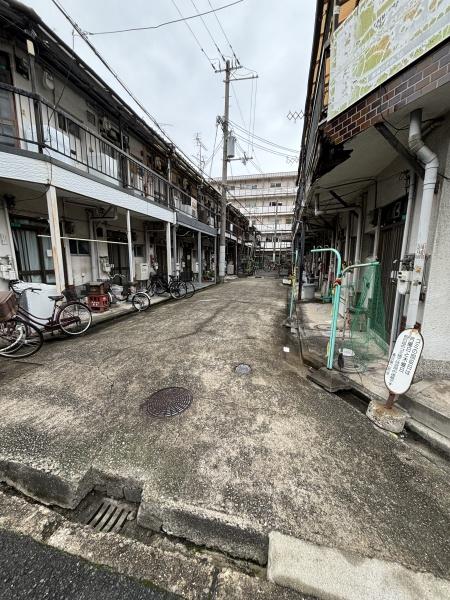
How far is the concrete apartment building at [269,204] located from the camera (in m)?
33.2

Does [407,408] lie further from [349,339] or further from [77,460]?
[77,460]

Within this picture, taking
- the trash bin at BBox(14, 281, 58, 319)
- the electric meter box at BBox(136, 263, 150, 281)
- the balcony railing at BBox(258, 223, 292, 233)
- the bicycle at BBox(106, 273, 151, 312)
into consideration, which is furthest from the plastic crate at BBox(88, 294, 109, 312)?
the balcony railing at BBox(258, 223, 292, 233)

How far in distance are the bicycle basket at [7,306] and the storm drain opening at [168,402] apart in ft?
8.62

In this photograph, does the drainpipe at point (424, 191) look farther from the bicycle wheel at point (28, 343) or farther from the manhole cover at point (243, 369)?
the bicycle wheel at point (28, 343)

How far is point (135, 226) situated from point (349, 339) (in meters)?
9.53

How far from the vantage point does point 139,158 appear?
10320mm

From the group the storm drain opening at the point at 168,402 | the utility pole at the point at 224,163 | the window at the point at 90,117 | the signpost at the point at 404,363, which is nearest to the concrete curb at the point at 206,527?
the storm drain opening at the point at 168,402

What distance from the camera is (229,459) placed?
6.84 ft

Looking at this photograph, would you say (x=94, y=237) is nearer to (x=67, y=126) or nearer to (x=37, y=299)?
(x=67, y=126)

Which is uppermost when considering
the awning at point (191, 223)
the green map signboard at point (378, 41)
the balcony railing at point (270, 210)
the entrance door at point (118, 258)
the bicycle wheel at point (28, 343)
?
the balcony railing at point (270, 210)

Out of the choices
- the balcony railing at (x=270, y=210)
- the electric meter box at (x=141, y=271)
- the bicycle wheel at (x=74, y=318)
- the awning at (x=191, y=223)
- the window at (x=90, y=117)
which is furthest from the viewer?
the balcony railing at (x=270, y=210)

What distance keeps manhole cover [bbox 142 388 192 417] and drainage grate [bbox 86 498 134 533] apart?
34.8 inches

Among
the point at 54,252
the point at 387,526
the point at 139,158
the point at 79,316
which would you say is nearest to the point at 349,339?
the point at 387,526

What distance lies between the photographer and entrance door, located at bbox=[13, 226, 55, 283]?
6.27m
